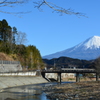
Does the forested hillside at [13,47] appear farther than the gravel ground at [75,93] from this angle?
Yes

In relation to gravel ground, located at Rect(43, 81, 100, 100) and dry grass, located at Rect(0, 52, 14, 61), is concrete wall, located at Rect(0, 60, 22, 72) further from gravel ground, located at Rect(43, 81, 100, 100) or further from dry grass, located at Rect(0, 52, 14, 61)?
gravel ground, located at Rect(43, 81, 100, 100)

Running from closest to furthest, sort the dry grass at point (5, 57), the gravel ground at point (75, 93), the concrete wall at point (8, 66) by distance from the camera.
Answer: the gravel ground at point (75, 93) < the concrete wall at point (8, 66) < the dry grass at point (5, 57)

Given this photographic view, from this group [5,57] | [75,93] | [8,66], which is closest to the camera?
[75,93]

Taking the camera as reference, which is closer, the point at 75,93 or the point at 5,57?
the point at 75,93

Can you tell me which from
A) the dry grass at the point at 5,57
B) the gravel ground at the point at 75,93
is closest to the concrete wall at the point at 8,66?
the dry grass at the point at 5,57

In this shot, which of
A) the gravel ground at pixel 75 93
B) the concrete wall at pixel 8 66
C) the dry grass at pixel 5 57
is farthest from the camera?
the dry grass at pixel 5 57

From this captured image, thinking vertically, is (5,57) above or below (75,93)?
above

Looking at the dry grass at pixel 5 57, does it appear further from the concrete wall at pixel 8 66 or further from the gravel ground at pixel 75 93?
the gravel ground at pixel 75 93

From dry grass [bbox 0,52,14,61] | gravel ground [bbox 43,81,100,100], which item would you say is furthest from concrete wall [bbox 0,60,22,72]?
gravel ground [bbox 43,81,100,100]

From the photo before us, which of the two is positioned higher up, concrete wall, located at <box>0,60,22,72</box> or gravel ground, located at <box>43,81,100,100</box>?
concrete wall, located at <box>0,60,22,72</box>

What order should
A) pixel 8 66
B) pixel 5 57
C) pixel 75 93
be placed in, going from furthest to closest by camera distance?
pixel 5 57 < pixel 8 66 < pixel 75 93

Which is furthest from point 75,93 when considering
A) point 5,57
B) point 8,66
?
point 5,57

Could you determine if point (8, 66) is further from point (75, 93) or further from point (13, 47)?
point (75, 93)

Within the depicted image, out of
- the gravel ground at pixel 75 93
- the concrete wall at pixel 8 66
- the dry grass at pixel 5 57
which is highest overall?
the dry grass at pixel 5 57
